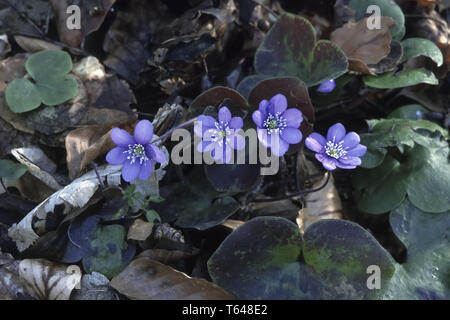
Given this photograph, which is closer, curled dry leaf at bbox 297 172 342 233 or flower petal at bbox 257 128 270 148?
flower petal at bbox 257 128 270 148

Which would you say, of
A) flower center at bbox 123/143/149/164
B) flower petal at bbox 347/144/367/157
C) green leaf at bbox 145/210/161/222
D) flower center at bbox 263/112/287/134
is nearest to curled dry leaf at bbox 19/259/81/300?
green leaf at bbox 145/210/161/222

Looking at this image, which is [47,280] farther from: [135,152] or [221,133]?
[221,133]

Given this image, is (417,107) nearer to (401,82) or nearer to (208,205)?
(401,82)

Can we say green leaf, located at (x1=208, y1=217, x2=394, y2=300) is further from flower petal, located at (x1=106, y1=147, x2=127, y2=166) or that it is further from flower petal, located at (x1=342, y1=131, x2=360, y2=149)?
flower petal, located at (x1=106, y1=147, x2=127, y2=166)

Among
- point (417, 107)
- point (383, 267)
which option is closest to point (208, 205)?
point (383, 267)

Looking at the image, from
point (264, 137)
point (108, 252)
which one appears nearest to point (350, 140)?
point (264, 137)

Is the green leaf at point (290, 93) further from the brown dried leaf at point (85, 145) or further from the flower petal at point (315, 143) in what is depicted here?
the brown dried leaf at point (85, 145)

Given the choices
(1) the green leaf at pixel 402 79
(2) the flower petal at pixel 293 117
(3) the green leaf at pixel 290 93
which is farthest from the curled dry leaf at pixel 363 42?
(2) the flower petal at pixel 293 117
